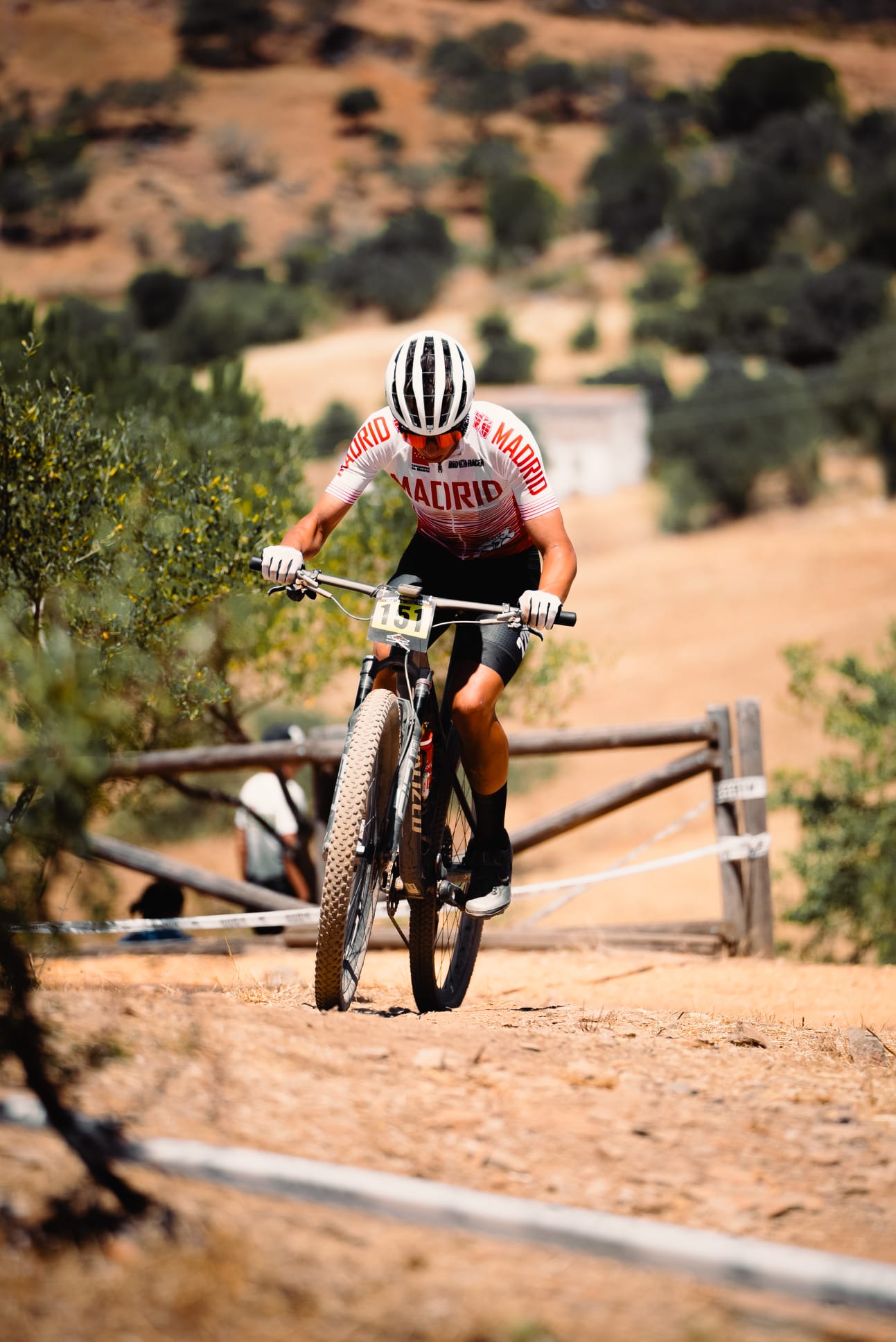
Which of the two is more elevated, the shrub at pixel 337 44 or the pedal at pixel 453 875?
the shrub at pixel 337 44

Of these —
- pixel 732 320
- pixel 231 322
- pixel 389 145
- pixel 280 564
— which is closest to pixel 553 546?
pixel 280 564

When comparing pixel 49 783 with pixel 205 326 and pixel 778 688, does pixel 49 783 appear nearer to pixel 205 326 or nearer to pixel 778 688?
pixel 778 688

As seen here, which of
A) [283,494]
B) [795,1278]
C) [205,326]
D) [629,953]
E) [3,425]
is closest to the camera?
[795,1278]

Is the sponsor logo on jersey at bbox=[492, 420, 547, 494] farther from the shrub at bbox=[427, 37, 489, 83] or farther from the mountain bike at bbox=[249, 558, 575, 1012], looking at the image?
the shrub at bbox=[427, 37, 489, 83]

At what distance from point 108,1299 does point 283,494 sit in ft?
23.9

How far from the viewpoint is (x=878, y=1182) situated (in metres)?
3.51

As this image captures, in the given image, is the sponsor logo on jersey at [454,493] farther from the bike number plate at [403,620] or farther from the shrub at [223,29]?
the shrub at [223,29]

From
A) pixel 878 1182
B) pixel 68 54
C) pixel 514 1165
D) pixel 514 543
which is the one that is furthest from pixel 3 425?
pixel 68 54

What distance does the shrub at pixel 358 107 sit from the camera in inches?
5148

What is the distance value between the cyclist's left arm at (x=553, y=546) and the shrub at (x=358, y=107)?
135 metres

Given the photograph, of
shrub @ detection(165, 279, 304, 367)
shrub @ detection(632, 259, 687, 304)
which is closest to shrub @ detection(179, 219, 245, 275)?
shrub @ detection(165, 279, 304, 367)

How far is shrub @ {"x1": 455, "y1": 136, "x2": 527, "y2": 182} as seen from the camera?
115438 millimetres

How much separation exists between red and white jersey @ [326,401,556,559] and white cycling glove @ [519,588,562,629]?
506 millimetres

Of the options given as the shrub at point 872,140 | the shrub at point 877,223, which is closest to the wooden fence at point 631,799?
the shrub at point 877,223
